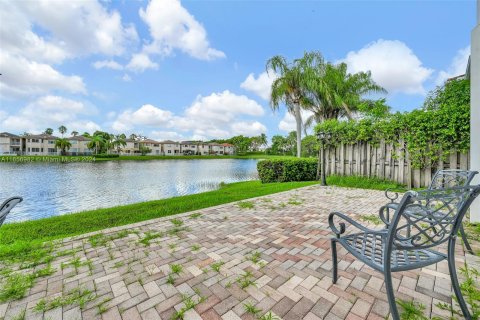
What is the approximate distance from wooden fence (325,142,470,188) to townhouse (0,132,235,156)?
239 ft

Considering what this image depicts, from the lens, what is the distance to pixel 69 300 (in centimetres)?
179

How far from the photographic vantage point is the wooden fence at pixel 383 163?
20.7 ft

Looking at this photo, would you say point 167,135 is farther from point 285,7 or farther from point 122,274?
point 122,274

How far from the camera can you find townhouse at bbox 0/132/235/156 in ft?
184

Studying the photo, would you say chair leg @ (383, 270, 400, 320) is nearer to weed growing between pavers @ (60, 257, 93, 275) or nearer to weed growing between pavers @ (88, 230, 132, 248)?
weed growing between pavers @ (60, 257, 93, 275)

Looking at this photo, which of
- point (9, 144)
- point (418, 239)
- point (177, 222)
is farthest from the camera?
point (9, 144)

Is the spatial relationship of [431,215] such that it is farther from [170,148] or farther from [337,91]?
[170,148]

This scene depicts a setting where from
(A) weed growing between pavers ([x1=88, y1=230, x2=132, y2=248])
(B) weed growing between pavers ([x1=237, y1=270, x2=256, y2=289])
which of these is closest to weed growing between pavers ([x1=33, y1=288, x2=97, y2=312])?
(A) weed growing between pavers ([x1=88, y1=230, x2=132, y2=248])

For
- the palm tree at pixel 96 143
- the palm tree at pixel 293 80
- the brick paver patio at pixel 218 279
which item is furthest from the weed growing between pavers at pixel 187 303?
the palm tree at pixel 96 143

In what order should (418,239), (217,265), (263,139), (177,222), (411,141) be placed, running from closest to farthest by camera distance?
(418,239)
(217,265)
(177,222)
(411,141)
(263,139)

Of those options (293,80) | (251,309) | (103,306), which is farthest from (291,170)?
(103,306)

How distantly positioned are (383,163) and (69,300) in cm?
901

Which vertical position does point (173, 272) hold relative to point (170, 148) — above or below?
below

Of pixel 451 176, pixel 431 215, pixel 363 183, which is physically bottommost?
pixel 363 183
